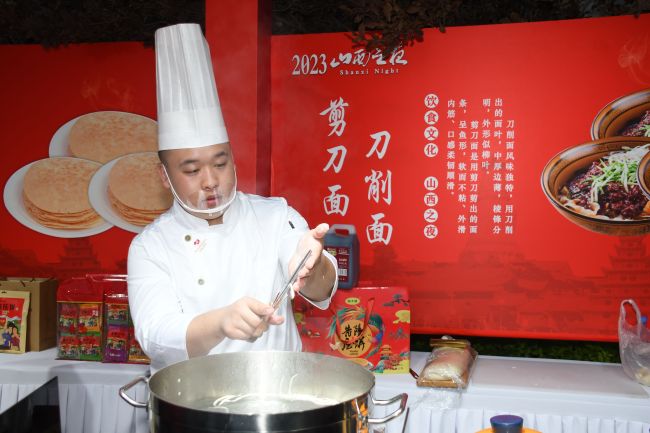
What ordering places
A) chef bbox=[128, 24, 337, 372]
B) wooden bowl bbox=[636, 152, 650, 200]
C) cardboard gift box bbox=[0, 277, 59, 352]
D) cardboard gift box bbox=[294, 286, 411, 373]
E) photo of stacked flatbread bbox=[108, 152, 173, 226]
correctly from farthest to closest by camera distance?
1. photo of stacked flatbread bbox=[108, 152, 173, 226]
2. cardboard gift box bbox=[0, 277, 59, 352]
3. wooden bowl bbox=[636, 152, 650, 200]
4. cardboard gift box bbox=[294, 286, 411, 373]
5. chef bbox=[128, 24, 337, 372]

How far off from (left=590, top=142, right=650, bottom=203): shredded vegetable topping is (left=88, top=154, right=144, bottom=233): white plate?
2161 millimetres

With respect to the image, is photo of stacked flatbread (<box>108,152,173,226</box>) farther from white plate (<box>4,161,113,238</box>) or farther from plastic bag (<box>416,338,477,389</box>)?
plastic bag (<box>416,338,477,389</box>)

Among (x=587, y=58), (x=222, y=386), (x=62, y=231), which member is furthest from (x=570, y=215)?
(x=62, y=231)

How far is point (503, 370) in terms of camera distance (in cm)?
292

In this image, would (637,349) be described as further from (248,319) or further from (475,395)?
(248,319)

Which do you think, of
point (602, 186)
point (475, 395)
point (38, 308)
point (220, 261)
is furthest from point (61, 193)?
point (602, 186)

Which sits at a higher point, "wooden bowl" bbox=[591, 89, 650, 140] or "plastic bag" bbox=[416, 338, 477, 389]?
"wooden bowl" bbox=[591, 89, 650, 140]

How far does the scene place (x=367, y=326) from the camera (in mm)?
2791

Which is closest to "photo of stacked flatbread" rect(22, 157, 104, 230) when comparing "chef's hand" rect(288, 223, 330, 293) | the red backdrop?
the red backdrop

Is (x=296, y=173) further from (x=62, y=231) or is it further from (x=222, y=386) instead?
(x=222, y=386)

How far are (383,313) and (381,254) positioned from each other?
0.43 meters

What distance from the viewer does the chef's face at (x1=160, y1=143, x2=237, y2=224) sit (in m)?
2.07

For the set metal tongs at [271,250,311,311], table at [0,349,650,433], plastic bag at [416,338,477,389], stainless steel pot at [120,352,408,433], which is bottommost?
table at [0,349,650,433]

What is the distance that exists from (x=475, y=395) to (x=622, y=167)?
1128 mm
